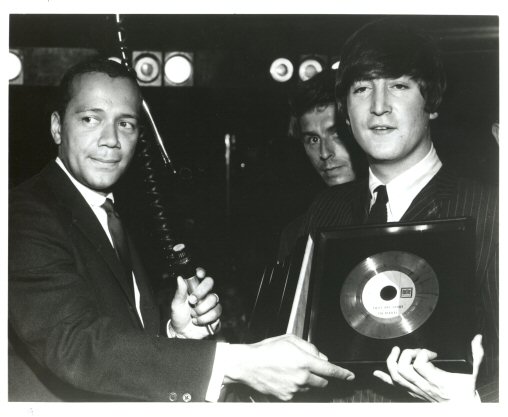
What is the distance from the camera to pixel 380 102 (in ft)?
5.32

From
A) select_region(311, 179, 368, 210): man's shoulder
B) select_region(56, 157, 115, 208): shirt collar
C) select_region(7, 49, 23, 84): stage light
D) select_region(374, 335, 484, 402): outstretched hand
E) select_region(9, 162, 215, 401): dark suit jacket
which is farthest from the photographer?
select_region(7, 49, 23, 84): stage light

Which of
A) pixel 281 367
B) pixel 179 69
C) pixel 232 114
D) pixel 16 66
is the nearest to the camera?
pixel 281 367

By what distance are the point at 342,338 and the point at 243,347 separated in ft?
0.91

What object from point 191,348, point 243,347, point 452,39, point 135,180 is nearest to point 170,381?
point 191,348

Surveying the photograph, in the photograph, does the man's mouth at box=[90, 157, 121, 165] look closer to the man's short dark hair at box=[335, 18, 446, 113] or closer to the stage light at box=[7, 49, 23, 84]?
the man's short dark hair at box=[335, 18, 446, 113]

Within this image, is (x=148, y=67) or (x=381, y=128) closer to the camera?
(x=381, y=128)

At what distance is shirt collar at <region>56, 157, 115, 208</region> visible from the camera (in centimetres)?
166

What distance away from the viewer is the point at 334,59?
118 inches

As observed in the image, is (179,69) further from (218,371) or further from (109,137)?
(218,371)

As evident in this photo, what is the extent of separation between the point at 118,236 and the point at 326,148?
101cm

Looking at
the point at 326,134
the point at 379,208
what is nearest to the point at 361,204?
the point at 379,208

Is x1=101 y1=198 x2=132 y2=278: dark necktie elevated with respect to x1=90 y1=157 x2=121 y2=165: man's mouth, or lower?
lower

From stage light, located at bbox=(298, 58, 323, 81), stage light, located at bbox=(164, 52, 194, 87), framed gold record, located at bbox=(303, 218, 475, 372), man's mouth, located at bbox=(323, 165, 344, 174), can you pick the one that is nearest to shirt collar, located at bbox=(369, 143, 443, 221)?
framed gold record, located at bbox=(303, 218, 475, 372)

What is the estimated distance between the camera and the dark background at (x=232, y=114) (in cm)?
232
